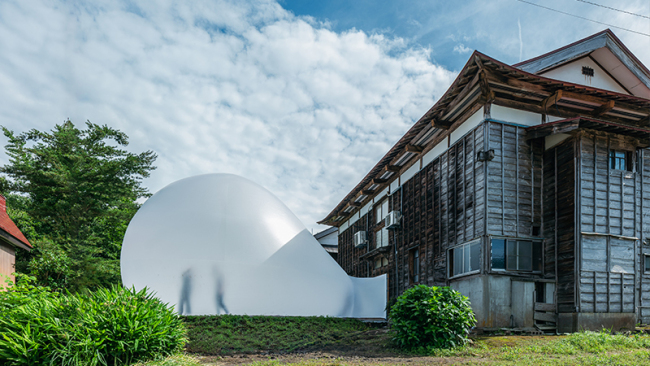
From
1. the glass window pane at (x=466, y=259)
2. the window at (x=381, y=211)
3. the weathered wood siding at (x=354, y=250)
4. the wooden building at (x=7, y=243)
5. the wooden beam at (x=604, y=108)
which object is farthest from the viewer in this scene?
the weathered wood siding at (x=354, y=250)

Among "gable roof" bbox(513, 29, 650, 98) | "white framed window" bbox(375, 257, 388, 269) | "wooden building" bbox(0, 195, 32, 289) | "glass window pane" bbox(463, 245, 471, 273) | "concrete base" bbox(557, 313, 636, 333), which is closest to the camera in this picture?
"concrete base" bbox(557, 313, 636, 333)

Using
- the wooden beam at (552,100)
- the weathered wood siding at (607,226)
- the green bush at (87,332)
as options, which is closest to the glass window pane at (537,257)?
the weathered wood siding at (607,226)

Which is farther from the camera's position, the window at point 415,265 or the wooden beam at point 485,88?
the window at point 415,265

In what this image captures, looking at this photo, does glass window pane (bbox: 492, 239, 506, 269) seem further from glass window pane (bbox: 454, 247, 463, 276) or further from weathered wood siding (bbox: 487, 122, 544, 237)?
glass window pane (bbox: 454, 247, 463, 276)

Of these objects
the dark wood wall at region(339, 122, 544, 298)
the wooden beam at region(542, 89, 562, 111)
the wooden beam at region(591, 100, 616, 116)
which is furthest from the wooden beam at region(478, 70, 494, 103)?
the wooden beam at region(591, 100, 616, 116)

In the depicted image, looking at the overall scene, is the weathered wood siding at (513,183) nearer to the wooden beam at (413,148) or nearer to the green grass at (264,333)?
the wooden beam at (413,148)

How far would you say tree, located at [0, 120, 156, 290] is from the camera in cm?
2566

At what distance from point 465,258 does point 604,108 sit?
6783 mm

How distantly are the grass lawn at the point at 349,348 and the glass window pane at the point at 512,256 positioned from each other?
9.56ft

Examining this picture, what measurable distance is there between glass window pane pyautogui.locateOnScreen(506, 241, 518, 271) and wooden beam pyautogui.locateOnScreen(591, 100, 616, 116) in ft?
17.9

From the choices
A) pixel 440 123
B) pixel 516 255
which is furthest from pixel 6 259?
pixel 516 255

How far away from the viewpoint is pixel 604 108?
1531cm

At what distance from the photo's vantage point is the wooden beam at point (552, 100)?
581 inches

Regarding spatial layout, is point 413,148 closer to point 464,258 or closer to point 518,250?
point 464,258
